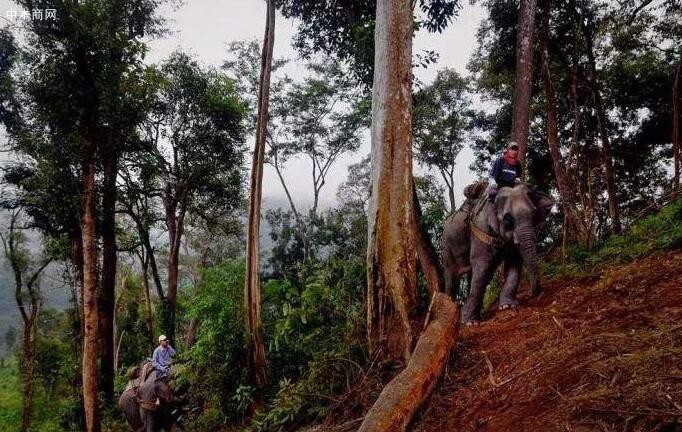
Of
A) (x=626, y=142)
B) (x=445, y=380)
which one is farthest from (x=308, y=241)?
(x=445, y=380)

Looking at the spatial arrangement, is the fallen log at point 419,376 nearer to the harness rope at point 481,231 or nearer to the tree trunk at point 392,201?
the tree trunk at point 392,201

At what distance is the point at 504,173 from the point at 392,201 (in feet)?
8.28

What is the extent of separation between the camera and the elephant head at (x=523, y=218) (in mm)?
6508

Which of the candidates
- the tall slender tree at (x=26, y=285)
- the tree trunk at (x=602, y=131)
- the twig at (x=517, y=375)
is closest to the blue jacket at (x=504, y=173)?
the twig at (x=517, y=375)

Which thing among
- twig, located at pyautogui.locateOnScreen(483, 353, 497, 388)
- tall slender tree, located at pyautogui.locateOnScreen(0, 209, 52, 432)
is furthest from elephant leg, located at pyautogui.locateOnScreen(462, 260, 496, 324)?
tall slender tree, located at pyautogui.locateOnScreen(0, 209, 52, 432)

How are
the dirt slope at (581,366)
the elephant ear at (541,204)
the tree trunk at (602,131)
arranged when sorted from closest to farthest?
the dirt slope at (581,366) → the elephant ear at (541,204) → the tree trunk at (602,131)

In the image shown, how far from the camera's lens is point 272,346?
9328mm

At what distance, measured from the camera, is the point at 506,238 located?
22.4 feet

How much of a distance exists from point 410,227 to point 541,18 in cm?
1189

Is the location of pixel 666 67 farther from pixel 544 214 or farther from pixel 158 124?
pixel 158 124

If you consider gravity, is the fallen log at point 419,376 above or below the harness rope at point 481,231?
below

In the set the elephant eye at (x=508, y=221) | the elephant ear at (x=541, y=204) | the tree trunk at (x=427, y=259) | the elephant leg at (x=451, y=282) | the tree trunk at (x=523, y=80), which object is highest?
the tree trunk at (x=523, y=80)

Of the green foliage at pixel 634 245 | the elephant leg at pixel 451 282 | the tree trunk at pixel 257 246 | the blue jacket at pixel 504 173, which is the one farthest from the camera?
the elephant leg at pixel 451 282

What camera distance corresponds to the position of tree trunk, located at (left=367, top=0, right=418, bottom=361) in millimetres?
5195
